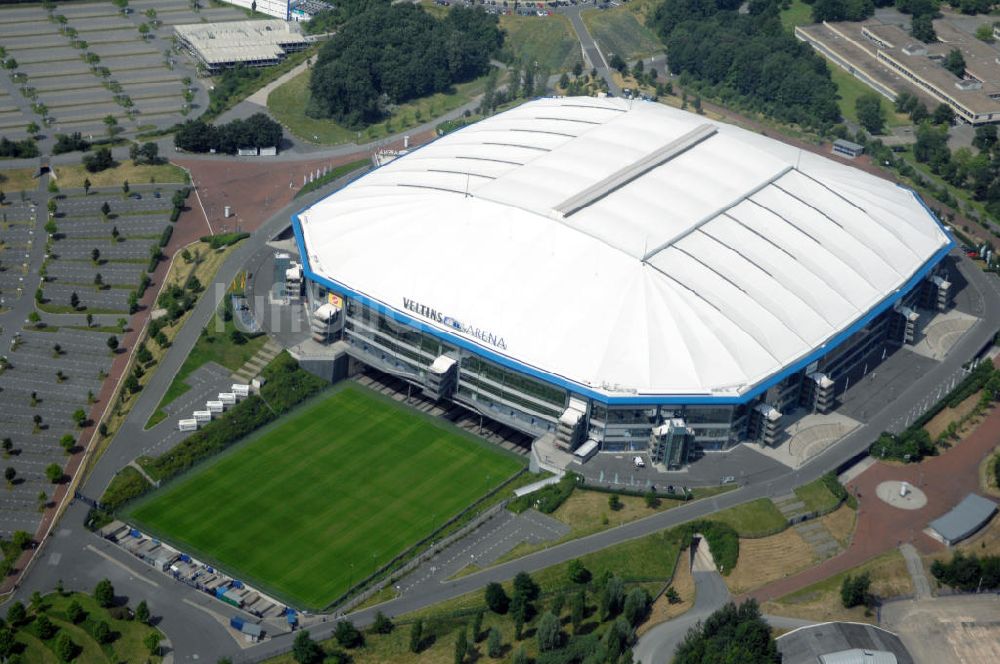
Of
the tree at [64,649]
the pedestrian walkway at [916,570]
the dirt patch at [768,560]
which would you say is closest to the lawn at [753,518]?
the dirt patch at [768,560]

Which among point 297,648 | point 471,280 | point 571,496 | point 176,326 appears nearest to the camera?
point 297,648

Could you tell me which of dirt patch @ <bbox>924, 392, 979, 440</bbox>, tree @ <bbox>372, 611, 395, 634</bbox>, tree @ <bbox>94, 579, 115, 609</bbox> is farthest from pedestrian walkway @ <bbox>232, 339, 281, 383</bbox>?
dirt patch @ <bbox>924, 392, 979, 440</bbox>

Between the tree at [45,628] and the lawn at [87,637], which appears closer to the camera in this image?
the lawn at [87,637]

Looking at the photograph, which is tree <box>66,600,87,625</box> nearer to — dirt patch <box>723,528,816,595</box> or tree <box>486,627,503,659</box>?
tree <box>486,627,503,659</box>

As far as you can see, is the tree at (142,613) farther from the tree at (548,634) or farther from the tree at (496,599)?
the tree at (548,634)

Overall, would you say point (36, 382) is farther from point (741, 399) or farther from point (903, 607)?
point (903, 607)

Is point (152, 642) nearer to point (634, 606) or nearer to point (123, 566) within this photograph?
point (123, 566)

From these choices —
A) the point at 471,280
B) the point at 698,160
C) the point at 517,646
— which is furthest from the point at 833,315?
the point at 517,646
